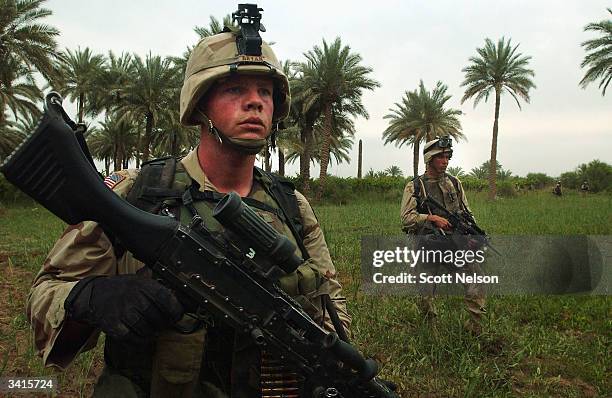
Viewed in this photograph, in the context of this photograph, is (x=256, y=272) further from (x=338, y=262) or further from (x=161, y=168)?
(x=338, y=262)

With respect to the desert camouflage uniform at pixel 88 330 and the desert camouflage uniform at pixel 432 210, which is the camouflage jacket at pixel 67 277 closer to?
the desert camouflage uniform at pixel 88 330

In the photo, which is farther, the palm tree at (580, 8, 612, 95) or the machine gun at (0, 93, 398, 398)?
the palm tree at (580, 8, 612, 95)

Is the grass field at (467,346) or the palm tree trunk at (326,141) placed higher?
the palm tree trunk at (326,141)

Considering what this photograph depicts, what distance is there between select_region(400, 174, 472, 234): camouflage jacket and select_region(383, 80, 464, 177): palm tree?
27.3 m

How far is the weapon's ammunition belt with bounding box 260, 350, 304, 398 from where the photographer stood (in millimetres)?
1657

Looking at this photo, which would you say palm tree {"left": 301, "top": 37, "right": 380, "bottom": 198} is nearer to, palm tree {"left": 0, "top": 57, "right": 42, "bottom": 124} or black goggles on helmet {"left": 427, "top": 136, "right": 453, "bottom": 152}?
palm tree {"left": 0, "top": 57, "right": 42, "bottom": 124}

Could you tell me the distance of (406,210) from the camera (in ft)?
20.7

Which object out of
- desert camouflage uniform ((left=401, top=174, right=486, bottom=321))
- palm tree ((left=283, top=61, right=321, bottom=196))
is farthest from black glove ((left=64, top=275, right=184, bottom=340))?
palm tree ((left=283, top=61, right=321, bottom=196))

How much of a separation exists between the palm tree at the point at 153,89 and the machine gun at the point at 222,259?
26.1 meters

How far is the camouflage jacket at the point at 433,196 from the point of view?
6172 mm

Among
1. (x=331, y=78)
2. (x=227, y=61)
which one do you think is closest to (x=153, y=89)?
(x=331, y=78)

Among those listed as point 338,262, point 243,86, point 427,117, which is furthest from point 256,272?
point 427,117

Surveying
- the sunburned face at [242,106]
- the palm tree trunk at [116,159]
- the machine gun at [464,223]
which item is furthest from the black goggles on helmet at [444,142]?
the palm tree trunk at [116,159]

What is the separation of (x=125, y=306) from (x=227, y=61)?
1.04 meters
